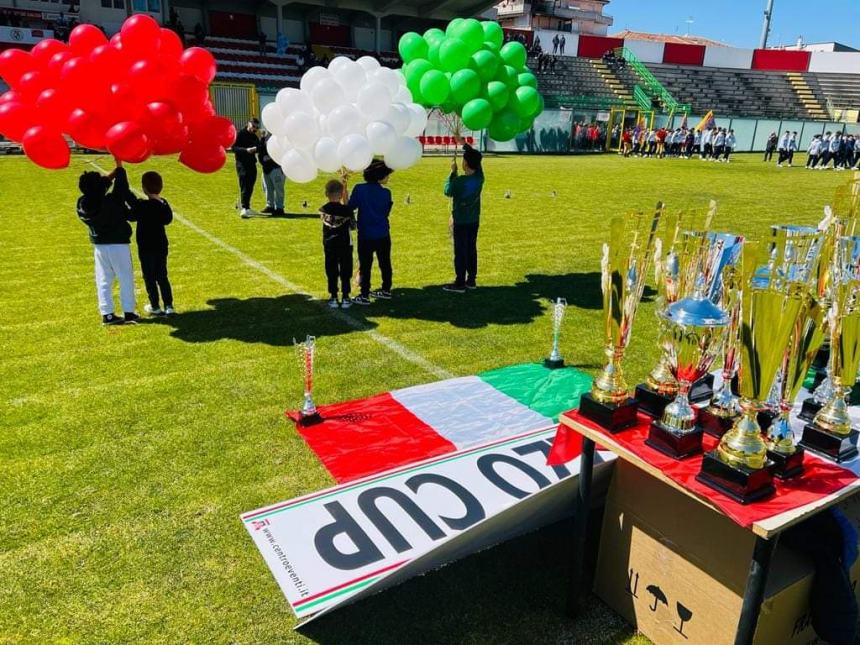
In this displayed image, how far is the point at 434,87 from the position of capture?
Result: 765 centimetres

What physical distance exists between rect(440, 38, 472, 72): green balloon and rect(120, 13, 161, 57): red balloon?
3.27m

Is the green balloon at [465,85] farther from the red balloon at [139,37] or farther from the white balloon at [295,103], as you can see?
the red balloon at [139,37]

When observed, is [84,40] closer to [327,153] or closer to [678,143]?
[327,153]

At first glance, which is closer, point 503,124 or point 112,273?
point 112,273

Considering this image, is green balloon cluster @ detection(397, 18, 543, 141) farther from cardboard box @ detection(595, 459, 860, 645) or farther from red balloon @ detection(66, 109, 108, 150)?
cardboard box @ detection(595, 459, 860, 645)

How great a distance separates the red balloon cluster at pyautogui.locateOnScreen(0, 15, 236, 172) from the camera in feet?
18.7

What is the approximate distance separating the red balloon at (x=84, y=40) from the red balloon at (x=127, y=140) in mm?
916

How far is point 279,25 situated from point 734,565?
43323 mm

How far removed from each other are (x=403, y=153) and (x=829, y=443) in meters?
5.36

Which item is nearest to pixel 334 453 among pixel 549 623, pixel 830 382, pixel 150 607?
pixel 150 607

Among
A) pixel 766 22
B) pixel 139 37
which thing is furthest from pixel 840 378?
pixel 766 22

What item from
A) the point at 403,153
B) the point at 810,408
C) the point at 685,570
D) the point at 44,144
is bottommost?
the point at 685,570

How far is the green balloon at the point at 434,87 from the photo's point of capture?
7.64 m

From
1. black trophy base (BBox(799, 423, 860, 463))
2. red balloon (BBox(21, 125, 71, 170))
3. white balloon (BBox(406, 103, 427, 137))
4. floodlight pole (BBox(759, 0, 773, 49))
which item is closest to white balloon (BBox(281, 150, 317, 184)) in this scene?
white balloon (BBox(406, 103, 427, 137))
